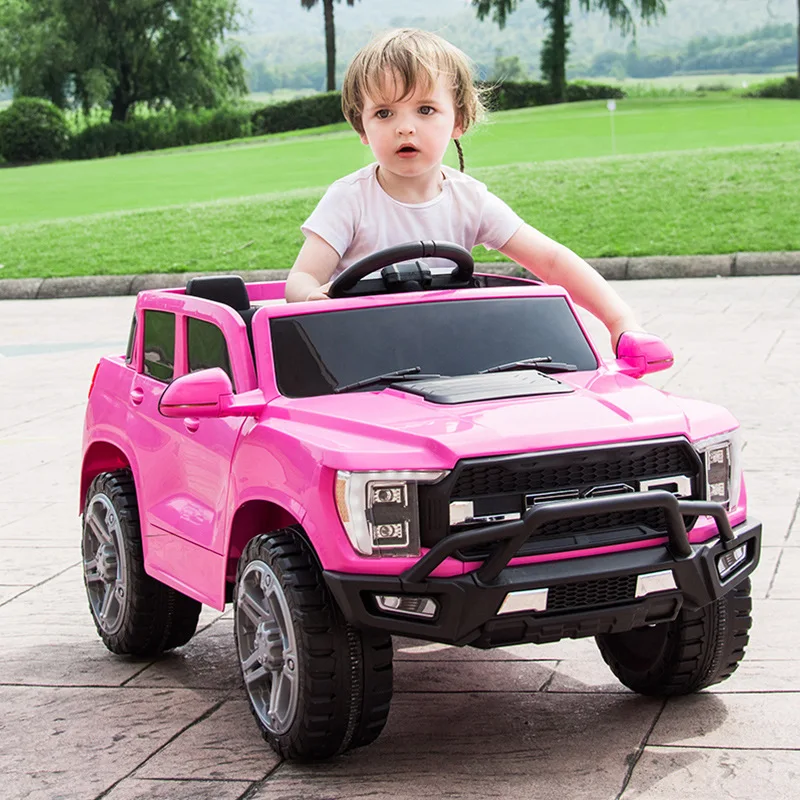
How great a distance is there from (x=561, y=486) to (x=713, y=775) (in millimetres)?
877

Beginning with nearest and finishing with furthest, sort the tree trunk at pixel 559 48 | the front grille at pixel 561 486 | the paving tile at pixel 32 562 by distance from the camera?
the front grille at pixel 561 486 → the paving tile at pixel 32 562 → the tree trunk at pixel 559 48

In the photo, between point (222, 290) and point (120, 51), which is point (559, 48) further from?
point (222, 290)

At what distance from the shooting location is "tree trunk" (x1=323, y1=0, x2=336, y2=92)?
87.7m

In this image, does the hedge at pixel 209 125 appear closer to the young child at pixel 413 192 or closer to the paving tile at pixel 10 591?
the paving tile at pixel 10 591

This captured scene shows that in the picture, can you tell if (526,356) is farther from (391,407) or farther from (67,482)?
(67,482)

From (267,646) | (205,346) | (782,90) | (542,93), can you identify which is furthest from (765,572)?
(542,93)

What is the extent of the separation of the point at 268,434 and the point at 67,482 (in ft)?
15.1

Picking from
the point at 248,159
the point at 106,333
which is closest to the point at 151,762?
the point at 106,333

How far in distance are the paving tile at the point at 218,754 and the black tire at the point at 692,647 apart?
1159mm

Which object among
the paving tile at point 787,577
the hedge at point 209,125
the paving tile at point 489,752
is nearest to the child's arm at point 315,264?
the paving tile at point 489,752

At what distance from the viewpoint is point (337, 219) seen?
516 cm

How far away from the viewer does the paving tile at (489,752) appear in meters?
4.05

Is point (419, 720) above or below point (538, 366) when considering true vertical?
below

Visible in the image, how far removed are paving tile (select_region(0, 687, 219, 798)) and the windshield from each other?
1129mm
